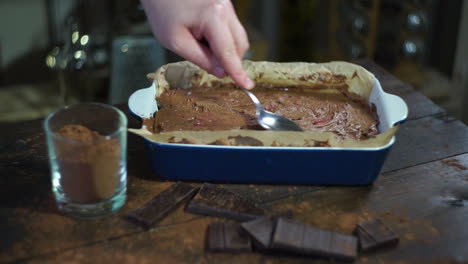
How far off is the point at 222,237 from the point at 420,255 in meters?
0.36

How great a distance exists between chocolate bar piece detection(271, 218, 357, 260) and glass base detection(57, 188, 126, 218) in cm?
32

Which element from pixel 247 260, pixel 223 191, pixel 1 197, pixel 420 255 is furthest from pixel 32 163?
pixel 420 255

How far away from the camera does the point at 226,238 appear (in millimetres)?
1000

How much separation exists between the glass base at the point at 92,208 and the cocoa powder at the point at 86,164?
11mm

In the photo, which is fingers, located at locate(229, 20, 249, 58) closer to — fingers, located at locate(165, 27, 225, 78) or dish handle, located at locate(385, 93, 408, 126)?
fingers, located at locate(165, 27, 225, 78)

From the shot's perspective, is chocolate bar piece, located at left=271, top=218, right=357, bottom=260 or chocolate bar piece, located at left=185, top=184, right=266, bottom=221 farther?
chocolate bar piece, located at left=185, top=184, right=266, bottom=221

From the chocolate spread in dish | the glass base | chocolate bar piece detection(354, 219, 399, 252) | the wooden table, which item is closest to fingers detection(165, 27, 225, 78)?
the chocolate spread in dish

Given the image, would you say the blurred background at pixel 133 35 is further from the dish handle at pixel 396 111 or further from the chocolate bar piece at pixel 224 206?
the chocolate bar piece at pixel 224 206

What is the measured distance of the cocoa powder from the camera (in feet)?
3.30

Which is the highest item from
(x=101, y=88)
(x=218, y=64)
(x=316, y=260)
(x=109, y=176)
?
(x=218, y=64)

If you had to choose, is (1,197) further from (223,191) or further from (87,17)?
(87,17)

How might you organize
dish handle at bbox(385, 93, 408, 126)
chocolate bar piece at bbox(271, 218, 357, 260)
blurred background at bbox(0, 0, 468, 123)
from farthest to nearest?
blurred background at bbox(0, 0, 468, 123)
dish handle at bbox(385, 93, 408, 126)
chocolate bar piece at bbox(271, 218, 357, 260)

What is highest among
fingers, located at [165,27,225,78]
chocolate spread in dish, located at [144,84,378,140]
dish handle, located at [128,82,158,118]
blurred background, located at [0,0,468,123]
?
fingers, located at [165,27,225,78]

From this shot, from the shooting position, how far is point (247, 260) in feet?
3.19
